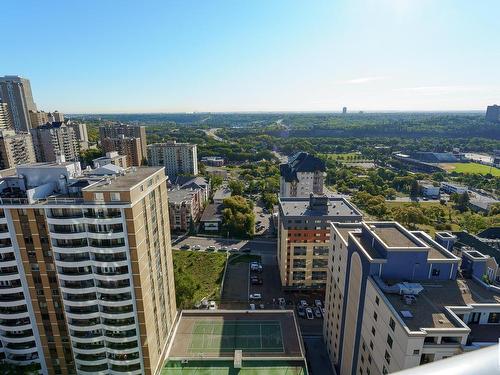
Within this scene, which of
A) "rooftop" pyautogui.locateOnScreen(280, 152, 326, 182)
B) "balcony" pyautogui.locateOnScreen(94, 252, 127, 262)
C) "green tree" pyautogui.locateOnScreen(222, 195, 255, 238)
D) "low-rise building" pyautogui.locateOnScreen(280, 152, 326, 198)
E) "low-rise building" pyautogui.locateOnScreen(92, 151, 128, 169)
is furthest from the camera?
"low-rise building" pyautogui.locateOnScreen(280, 152, 326, 198)

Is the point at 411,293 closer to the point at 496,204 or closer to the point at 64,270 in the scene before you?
the point at 64,270

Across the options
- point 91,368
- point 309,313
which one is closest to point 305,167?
point 309,313

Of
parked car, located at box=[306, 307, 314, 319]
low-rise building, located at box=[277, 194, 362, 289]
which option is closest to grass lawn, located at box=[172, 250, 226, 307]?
low-rise building, located at box=[277, 194, 362, 289]

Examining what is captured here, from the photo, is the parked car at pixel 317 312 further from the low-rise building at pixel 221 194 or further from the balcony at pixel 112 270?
the low-rise building at pixel 221 194

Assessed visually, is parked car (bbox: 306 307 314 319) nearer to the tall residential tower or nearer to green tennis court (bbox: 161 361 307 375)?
green tennis court (bbox: 161 361 307 375)

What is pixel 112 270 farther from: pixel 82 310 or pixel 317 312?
pixel 317 312
